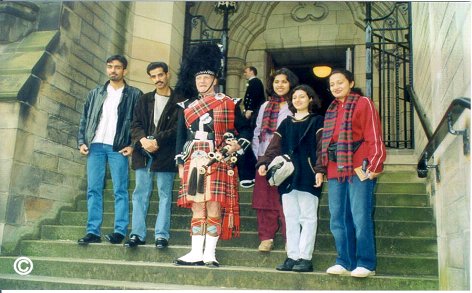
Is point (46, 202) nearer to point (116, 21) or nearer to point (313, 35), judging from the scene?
point (116, 21)

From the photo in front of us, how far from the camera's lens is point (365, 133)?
3510 mm

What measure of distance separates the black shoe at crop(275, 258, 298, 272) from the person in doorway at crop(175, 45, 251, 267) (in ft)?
1.56

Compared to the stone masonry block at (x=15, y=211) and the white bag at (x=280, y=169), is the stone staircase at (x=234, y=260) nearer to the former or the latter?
the stone masonry block at (x=15, y=211)

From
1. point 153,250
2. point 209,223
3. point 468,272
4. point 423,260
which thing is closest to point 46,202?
point 153,250

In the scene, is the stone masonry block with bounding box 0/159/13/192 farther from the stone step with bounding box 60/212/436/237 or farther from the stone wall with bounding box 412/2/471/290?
the stone wall with bounding box 412/2/471/290

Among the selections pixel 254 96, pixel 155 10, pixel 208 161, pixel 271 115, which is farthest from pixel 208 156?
pixel 155 10

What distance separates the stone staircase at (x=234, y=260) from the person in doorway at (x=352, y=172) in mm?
167

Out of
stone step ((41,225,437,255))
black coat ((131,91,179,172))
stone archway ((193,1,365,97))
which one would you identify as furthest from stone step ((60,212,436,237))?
stone archway ((193,1,365,97))

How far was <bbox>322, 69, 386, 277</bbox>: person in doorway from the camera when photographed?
3.38 meters

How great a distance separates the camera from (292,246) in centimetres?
366

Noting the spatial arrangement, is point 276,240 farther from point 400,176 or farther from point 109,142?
point 400,176

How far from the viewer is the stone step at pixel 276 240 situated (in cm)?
395

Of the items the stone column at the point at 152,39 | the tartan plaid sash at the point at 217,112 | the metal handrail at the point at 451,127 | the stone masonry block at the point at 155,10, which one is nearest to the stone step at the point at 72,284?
the tartan plaid sash at the point at 217,112

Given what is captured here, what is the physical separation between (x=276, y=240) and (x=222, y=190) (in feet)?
2.35
